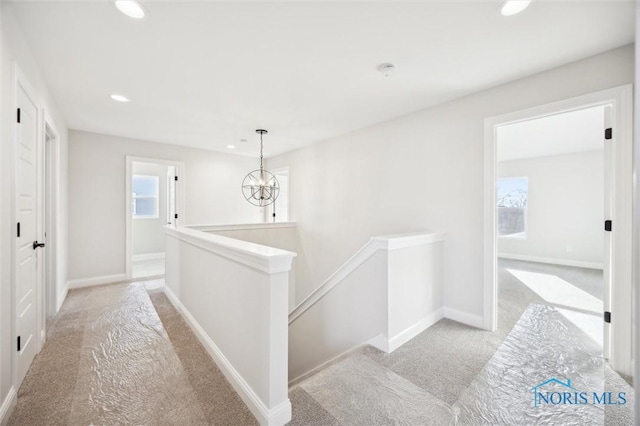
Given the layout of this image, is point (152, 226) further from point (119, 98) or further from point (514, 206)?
point (514, 206)

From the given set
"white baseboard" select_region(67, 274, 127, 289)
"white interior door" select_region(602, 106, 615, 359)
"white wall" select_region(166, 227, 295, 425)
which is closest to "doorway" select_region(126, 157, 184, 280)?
"white baseboard" select_region(67, 274, 127, 289)

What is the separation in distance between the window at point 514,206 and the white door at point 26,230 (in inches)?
332

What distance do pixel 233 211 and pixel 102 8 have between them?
4.54 metres

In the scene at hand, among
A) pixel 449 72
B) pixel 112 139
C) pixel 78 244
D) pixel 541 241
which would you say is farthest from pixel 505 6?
pixel 541 241

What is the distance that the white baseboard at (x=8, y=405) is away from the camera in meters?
1.49

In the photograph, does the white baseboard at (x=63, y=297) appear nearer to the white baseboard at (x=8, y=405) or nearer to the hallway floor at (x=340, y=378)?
the hallway floor at (x=340, y=378)

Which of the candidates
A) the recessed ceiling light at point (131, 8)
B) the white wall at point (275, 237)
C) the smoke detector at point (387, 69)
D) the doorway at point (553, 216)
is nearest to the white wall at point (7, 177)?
the recessed ceiling light at point (131, 8)

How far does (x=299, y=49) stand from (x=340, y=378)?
2489 mm

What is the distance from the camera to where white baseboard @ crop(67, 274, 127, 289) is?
4098mm

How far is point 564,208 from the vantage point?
19.5ft

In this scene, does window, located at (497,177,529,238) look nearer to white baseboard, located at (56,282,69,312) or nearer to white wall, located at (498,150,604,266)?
white wall, located at (498,150,604,266)

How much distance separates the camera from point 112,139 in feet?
14.7

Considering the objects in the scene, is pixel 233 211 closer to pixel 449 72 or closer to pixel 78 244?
pixel 78 244

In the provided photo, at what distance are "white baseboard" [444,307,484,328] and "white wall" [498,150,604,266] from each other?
14.9 ft
